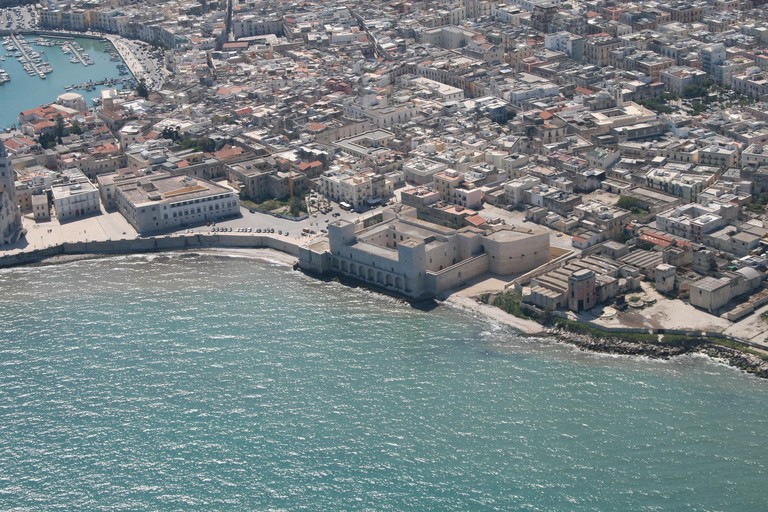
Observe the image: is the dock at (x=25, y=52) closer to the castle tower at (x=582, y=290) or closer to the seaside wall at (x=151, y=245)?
the seaside wall at (x=151, y=245)

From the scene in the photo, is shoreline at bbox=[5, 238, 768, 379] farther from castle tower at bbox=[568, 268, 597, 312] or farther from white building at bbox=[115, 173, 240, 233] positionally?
white building at bbox=[115, 173, 240, 233]

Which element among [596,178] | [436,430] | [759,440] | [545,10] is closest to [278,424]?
[436,430]

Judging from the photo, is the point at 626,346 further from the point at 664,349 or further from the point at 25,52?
the point at 25,52

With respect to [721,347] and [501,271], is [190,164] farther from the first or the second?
[721,347]

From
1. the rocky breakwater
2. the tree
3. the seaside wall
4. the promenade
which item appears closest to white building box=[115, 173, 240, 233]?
the seaside wall

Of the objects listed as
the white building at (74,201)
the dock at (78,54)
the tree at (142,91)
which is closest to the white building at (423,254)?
the white building at (74,201)

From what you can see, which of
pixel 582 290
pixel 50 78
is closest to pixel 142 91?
pixel 50 78
